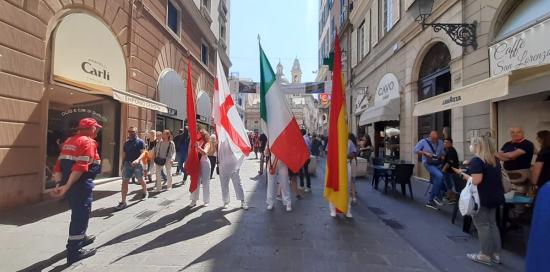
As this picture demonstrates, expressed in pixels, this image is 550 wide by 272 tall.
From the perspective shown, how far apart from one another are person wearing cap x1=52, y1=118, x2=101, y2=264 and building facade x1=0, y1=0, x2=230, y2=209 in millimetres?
3407

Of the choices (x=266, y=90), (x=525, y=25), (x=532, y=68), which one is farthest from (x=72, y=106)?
(x=525, y=25)

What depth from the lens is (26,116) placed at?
23.2 ft

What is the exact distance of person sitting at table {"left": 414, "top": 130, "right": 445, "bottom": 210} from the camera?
7.52 m

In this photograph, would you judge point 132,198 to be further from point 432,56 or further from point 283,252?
point 432,56

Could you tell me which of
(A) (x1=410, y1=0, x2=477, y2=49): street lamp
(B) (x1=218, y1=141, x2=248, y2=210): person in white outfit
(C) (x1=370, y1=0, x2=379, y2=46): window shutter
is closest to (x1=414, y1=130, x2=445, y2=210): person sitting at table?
(A) (x1=410, y1=0, x2=477, y2=49): street lamp

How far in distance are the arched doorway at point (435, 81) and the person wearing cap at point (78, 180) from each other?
992 cm

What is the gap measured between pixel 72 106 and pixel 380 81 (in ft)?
43.8

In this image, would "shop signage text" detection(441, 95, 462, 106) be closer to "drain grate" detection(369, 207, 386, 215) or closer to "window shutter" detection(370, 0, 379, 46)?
"drain grate" detection(369, 207, 386, 215)

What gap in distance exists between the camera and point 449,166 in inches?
288

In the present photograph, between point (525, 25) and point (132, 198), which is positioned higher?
point (525, 25)

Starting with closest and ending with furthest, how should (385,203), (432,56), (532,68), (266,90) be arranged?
(532,68) → (266,90) → (385,203) → (432,56)

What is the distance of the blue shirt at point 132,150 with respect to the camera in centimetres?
719

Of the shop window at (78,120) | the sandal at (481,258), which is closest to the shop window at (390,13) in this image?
the shop window at (78,120)

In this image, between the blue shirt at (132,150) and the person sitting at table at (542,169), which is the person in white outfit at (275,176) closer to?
the blue shirt at (132,150)
